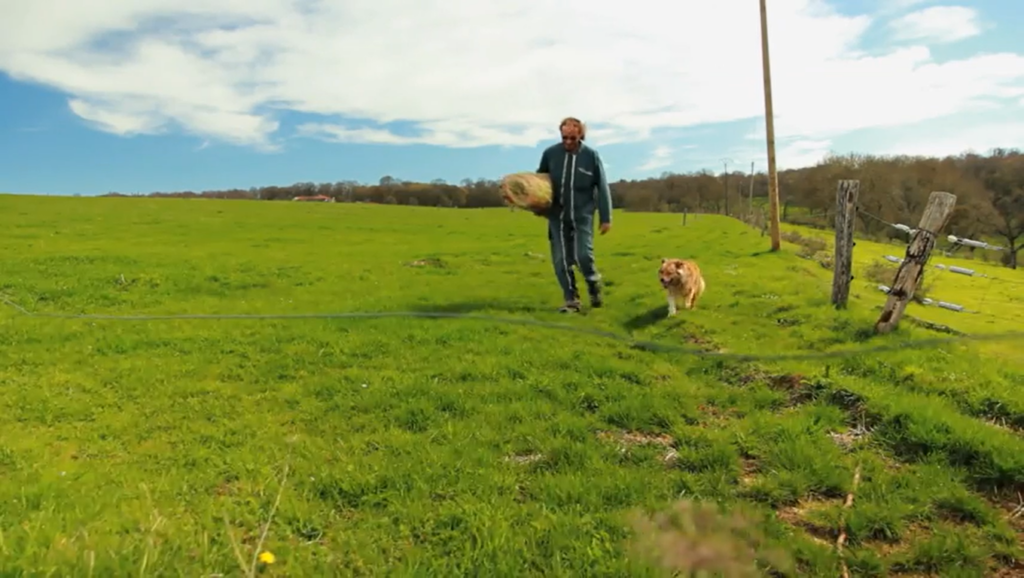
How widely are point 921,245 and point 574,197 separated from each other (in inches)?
172

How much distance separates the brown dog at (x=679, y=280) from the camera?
991 centimetres

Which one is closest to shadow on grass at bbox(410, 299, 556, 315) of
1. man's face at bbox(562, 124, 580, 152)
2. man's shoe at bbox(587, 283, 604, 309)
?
man's shoe at bbox(587, 283, 604, 309)

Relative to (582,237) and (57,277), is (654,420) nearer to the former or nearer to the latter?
(582,237)

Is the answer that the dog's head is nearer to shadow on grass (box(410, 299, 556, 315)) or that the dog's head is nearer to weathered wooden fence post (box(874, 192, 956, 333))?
shadow on grass (box(410, 299, 556, 315))

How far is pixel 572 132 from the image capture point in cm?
903

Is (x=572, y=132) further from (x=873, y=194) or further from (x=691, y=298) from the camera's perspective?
(x=873, y=194)

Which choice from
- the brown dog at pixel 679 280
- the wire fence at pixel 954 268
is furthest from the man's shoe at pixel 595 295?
the wire fence at pixel 954 268

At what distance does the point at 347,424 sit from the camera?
5.17 meters

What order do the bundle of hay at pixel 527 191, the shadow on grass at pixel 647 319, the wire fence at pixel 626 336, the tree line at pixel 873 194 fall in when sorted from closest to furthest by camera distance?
the wire fence at pixel 626 336
the bundle of hay at pixel 527 191
the shadow on grass at pixel 647 319
the tree line at pixel 873 194

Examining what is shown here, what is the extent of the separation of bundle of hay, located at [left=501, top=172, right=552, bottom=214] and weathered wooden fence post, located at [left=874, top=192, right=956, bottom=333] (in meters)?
4.60

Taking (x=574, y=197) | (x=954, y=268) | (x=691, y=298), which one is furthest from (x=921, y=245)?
(x=574, y=197)

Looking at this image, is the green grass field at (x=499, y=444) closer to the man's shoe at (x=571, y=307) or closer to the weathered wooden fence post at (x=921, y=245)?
the man's shoe at (x=571, y=307)

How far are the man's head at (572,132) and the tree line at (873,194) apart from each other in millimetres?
13523

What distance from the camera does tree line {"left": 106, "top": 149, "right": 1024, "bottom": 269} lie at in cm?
3838
